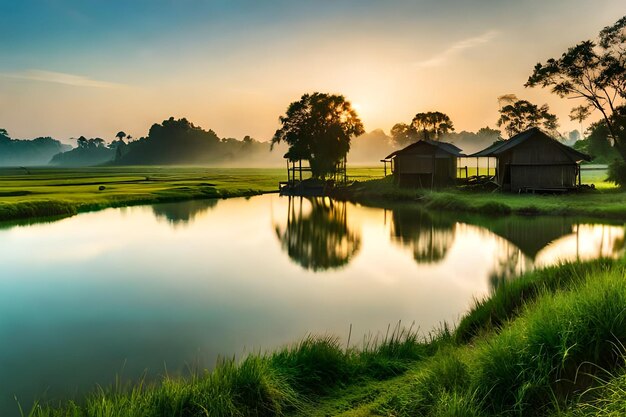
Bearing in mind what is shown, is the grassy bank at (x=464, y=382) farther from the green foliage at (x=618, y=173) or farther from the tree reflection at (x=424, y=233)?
the green foliage at (x=618, y=173)

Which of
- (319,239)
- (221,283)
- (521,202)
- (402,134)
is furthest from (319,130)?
(402,134)

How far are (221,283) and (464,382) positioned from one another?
1059cm

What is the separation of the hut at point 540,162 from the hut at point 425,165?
305 inches

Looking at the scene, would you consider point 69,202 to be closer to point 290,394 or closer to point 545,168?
point 290,394

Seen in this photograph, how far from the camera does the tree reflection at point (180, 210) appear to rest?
29658mm

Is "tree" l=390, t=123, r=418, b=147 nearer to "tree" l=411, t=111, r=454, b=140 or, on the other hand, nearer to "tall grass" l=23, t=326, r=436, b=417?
"tree" l=411, t=111, r=454, b=140

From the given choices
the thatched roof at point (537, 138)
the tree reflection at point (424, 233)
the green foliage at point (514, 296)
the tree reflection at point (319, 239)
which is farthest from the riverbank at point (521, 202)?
the green foliage at point (514, 296)

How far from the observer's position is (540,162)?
34.3 m

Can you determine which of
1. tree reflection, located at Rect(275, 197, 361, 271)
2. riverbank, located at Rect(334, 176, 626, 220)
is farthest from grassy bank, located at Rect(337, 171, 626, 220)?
tree reflection, located at Rect(275, 197, 361, 271)

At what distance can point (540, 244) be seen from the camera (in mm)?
18422

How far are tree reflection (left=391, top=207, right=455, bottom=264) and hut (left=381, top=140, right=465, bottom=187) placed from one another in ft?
40.7

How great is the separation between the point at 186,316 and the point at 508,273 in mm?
10186

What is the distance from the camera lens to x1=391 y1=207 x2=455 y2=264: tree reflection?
18141 mm

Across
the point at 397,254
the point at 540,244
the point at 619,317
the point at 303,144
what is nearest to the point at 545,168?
the point at 540,244
